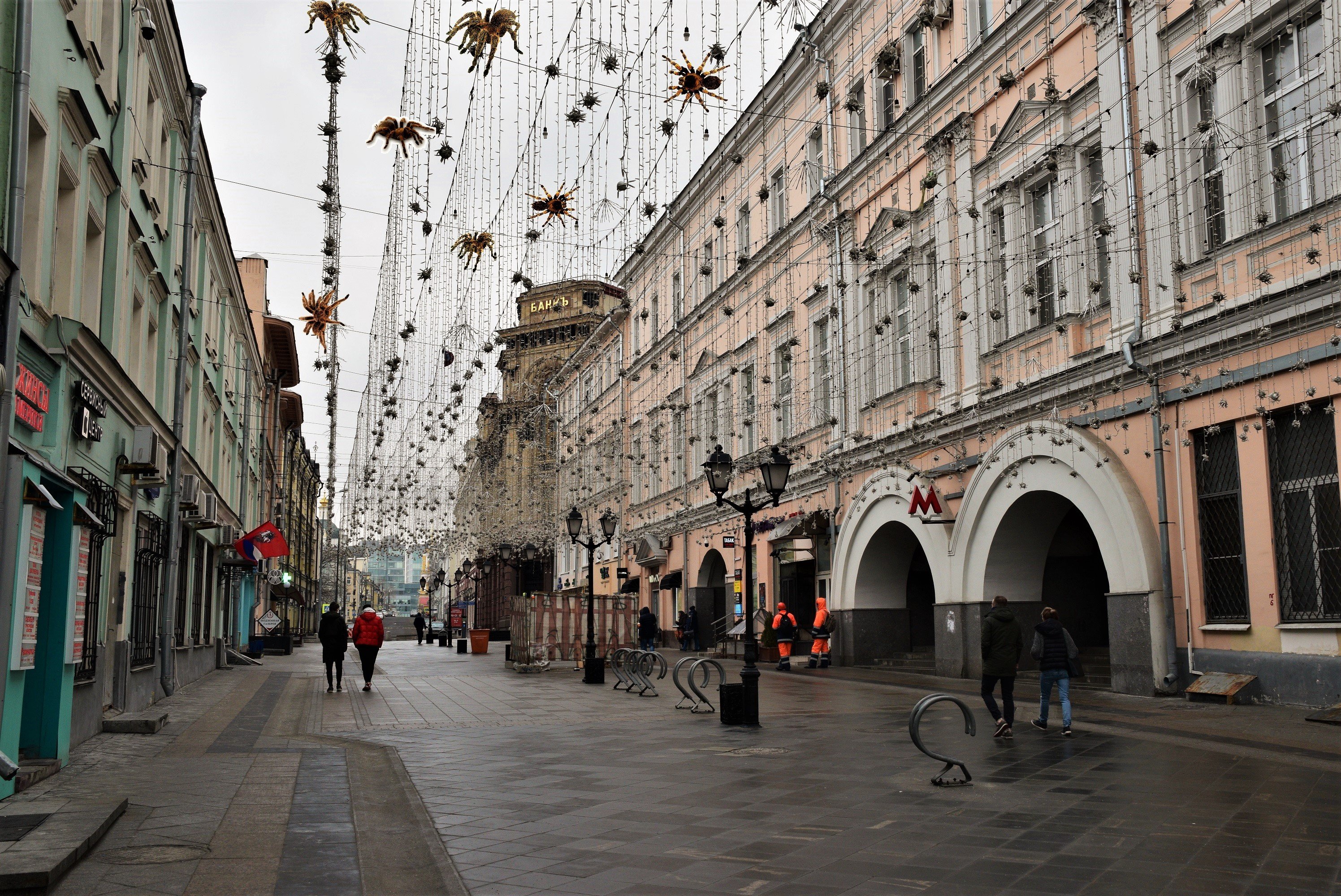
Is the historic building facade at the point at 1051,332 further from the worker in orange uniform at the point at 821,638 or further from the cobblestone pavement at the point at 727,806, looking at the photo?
the cobblestone pavement at the point at 727,806

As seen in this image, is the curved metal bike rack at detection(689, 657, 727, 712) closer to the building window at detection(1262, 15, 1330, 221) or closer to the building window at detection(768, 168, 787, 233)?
the building window at detection(1262, 15, 1330, 221)

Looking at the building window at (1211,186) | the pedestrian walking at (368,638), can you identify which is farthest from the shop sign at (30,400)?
the building window at (1211,186)

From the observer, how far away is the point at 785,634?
27.7m

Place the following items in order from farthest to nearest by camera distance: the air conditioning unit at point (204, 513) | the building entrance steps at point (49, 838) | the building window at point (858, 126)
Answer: the building window at point (858, 126), the air conditioning unit at point (204, 513), the building entrance steps at point (49, 838)

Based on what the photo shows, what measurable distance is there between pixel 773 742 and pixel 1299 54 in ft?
35.2

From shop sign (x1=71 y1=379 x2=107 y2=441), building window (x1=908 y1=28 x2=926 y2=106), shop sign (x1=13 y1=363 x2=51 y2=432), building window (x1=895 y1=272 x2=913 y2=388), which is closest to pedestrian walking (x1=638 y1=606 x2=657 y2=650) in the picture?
building window (x1=895 y1=272 x2=913 y2=388)

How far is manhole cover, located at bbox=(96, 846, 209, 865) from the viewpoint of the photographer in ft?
23.2

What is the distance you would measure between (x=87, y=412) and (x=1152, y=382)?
45.6 feet

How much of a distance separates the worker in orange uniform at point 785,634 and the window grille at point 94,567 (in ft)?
54.0

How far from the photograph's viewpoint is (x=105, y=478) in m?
14.5

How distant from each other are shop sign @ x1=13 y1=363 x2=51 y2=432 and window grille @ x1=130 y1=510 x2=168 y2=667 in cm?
664

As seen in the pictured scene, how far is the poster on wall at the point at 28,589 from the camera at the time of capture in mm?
9297

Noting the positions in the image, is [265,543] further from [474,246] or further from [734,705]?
[474,246]

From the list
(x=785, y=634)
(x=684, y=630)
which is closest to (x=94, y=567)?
(x=785, y=634)
